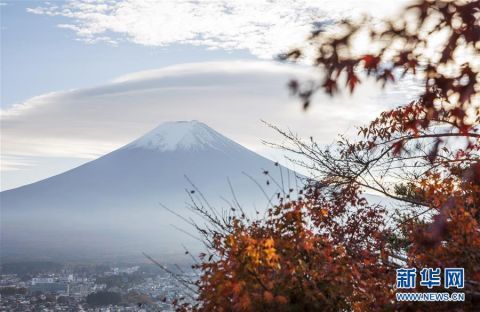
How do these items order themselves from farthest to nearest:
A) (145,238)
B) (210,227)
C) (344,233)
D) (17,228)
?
(17,228), (145,238), (344,233), (210,227)

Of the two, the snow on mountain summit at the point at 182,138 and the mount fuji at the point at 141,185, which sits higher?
the snow on mountain summit at the point at 182,138

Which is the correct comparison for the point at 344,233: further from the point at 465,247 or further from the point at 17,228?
the point at 17,228

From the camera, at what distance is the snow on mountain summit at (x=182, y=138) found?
186m

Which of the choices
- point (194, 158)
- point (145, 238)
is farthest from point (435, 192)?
point (194, 158)

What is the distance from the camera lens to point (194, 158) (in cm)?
18075

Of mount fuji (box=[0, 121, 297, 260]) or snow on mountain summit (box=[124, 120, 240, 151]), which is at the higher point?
snow on mountain summit (box=[124, 120, 240, 151])

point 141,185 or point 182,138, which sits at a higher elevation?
point 182,138

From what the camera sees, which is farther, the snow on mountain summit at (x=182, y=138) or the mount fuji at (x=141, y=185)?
the snow on mountain summit at (x=182, y=138)

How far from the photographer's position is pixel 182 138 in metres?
189

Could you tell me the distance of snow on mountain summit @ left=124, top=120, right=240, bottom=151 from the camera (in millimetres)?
185750

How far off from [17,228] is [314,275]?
182 meters

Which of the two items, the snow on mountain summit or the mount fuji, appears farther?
the snow on mountain summit

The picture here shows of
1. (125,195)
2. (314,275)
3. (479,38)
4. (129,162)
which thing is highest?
(129,162)

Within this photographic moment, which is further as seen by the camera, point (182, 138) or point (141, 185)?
point (182, 138)
